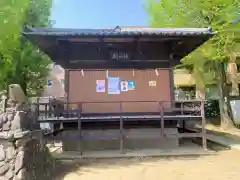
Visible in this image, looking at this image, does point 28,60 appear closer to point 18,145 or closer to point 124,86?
point 124,86

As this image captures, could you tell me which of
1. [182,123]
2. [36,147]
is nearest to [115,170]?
[36,147]

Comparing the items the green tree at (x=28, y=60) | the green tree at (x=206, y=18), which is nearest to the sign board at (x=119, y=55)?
the green tree at (x=206, y=18)

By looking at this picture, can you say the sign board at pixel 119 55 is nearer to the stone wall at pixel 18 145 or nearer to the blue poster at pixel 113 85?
the blue poster at pixel 113 85

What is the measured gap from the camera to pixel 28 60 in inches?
540

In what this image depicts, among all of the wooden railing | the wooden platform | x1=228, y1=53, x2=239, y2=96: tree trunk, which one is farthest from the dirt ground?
x1=228, y1=53, x2=239, y2=96: tree trunk

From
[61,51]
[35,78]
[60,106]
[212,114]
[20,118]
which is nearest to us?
[20,118]

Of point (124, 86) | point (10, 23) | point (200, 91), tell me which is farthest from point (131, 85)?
point (200, 91)

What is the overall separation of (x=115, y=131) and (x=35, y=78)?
7.70 m

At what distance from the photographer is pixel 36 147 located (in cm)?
566

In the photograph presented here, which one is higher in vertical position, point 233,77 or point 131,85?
point 233,77

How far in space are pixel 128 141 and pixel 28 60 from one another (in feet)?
24.7

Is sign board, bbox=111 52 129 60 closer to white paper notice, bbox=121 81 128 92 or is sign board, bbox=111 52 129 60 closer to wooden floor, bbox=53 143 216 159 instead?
white paper notice, bbox=121 81 128 92

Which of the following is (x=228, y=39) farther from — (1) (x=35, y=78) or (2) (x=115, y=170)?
(1) (x=35, y=78)

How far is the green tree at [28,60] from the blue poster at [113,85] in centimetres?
569
